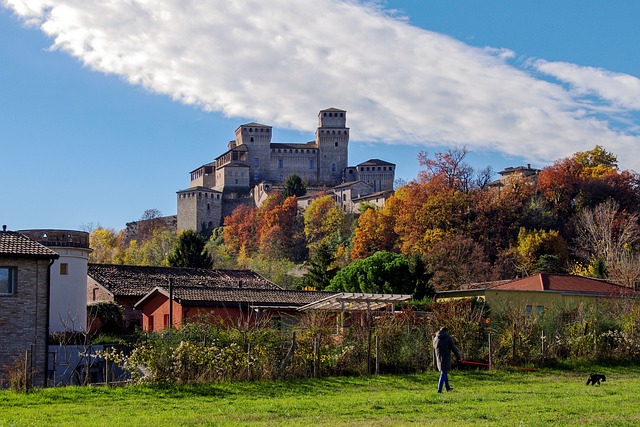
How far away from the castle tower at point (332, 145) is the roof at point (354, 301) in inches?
4250

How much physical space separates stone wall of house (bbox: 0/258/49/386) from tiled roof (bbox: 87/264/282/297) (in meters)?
15.7

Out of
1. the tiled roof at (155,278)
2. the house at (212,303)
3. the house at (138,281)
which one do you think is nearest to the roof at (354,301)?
the house at (212,303)

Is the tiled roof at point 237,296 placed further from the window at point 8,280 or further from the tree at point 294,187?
the tree at point 294,187

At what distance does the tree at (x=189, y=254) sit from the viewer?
71500 mm

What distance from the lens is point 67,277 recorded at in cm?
3472

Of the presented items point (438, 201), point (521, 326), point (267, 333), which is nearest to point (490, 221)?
point (438, 201)

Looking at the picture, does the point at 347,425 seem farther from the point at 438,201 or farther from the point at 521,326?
the point at 438,201

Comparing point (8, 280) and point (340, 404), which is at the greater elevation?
point (8, 280)

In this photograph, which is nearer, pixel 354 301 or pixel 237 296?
pixel 354 301

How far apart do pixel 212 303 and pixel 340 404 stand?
19131mm

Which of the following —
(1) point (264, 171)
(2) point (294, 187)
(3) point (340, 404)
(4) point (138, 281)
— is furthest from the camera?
(1) point (264, 171)

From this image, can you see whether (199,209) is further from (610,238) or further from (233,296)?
(233,296)

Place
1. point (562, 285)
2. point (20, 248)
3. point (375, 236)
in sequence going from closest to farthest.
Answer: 1. point (20, 248)
2. point (562, 285)
3. point (375, 236)

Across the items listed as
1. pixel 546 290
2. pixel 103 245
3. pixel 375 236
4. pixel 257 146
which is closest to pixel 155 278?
pixel 546 290
